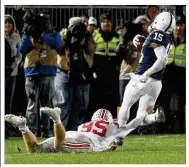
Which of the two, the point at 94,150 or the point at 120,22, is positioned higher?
the point at 120,22

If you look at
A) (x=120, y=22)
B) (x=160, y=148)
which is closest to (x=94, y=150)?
(x=160, y=148)

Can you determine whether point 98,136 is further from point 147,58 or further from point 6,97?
point 6,97

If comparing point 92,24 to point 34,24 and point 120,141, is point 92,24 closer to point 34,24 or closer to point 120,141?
point 34,24

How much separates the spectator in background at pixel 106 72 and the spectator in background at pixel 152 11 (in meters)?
0.56

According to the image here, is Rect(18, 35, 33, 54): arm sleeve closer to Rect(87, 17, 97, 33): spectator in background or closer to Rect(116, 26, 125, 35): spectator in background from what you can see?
Rect(87, 17, 97, 33): spectator in background

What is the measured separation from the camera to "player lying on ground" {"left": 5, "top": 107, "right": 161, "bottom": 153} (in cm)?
1238

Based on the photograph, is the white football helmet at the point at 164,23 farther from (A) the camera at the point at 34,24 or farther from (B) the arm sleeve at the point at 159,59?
(A) the camera at the point at 34,24

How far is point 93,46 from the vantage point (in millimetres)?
15539

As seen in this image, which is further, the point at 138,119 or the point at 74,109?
the point at 74,109

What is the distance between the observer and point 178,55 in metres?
16.7

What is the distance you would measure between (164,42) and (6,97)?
270cm

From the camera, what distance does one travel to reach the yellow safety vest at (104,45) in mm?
16453

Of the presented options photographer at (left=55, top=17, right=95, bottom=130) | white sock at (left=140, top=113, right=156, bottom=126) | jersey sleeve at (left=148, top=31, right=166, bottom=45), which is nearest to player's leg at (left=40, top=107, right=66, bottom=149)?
white sock at (left=140, top=113, right=156, bottom=126)

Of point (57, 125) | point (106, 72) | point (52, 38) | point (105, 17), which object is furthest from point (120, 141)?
point (106, 72)
